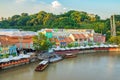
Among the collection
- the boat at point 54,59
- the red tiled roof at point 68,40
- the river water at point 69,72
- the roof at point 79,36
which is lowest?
Answer: the river water at point 69,72

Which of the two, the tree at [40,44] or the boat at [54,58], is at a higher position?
the tree at [40,44]

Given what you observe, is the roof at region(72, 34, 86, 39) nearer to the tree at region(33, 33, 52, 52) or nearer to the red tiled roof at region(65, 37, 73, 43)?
the red tiled roof at region(65, 37, 73, 43)

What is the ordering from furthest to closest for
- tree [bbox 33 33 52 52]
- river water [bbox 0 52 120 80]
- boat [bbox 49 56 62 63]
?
1. tree [bbox 33 33 52 52]
2. boat [bbox 49 56 62 63]
3. river water [bbox 0 52 120 80]

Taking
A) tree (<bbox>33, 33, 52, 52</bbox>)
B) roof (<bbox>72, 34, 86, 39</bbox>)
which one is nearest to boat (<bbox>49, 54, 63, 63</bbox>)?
tree (<bbox>33, 33, 52, 52</bbox>)

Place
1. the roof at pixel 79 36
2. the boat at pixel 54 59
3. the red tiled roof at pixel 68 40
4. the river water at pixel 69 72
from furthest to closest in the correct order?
the roof at pixel 79 36 < the red tiled roof at pixel 68 40 < the boat at pixel 54 59 < the river water at pixel 69 72

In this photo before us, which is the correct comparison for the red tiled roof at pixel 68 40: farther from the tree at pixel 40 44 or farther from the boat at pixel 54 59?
the boat at pixel 54 59

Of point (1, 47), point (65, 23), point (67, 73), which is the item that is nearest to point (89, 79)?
point (67, 73)

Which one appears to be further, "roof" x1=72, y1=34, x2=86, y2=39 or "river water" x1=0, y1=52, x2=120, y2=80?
"roof" x1=72, y1=34, x2=86, y2=39

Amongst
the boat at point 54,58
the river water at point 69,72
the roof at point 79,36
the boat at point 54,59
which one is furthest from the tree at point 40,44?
the roof at point 79,36

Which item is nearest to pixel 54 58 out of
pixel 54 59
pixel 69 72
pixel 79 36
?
pixel 54 59

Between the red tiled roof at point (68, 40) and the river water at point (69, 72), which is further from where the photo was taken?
the red tiled roof at point (68, 40)

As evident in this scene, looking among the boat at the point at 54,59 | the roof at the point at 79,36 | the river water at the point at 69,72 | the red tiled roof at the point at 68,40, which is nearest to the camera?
the river water at the point at 69,72
